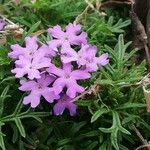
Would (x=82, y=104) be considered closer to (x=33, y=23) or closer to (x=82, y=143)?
(x=82, y=143)

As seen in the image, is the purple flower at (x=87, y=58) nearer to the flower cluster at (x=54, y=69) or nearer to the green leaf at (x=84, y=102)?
the flower cluster at (x=54, y=69)

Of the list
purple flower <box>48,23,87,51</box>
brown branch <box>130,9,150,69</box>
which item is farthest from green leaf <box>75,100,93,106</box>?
brown branch <box>130,9,150,69</box>

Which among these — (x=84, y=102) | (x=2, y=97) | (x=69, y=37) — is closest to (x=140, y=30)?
(x=69, y=37)

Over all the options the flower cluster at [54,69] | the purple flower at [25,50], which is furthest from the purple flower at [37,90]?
the purple flower at [25,50]

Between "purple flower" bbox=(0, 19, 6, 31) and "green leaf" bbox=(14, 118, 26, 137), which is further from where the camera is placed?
"purple flower" bbox=(0, 19, 6, 31)

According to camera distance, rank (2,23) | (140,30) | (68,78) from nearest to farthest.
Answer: (68,78) → (2,23) → (140,30)

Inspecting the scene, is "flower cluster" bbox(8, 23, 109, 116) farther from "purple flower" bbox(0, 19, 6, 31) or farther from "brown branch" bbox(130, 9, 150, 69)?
"brown branch" bbox(130, 9, 150, 69)

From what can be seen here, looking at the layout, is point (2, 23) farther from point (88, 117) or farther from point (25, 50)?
point (88, 117)
